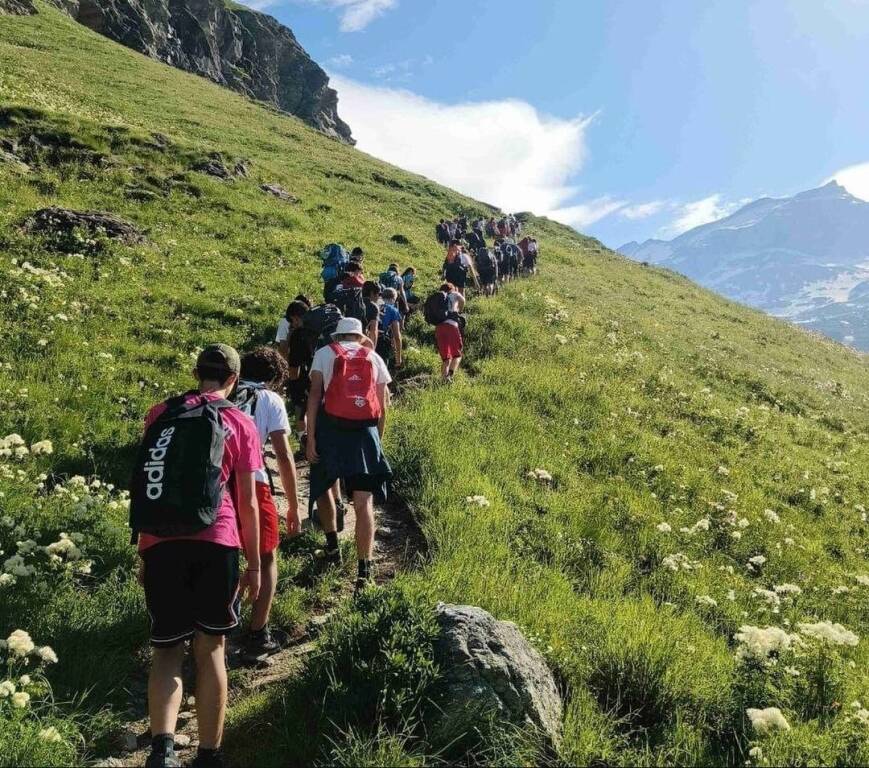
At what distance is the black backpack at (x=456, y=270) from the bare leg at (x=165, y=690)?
16646mm

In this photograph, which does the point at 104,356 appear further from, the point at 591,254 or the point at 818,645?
the point at 591,254

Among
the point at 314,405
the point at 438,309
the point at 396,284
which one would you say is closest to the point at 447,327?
the point at 438,309

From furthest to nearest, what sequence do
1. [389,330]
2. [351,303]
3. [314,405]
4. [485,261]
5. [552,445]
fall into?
[485,261] < [389,330] < [351,303] < [552,445] < [314,405]

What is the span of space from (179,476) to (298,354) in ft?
20.4

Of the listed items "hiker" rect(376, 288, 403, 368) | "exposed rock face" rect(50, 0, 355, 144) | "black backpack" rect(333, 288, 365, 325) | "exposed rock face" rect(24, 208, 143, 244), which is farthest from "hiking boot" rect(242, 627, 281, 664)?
"exposed rock face" rect(50, 0, 355, 144)

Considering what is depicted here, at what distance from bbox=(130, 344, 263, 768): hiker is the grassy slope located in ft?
2.34

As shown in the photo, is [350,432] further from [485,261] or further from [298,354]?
[485,261]

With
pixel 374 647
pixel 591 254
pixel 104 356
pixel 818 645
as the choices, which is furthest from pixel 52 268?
pixel 591 254

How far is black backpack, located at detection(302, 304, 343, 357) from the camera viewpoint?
965cm

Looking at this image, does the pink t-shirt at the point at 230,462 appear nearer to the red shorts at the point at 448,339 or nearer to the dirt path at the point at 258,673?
the dirt path at the point at 258,673

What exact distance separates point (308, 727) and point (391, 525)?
377 centimetres

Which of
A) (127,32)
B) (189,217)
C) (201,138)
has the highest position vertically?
(127,32)

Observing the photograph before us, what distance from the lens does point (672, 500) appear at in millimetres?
9766

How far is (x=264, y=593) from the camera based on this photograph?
531cm
